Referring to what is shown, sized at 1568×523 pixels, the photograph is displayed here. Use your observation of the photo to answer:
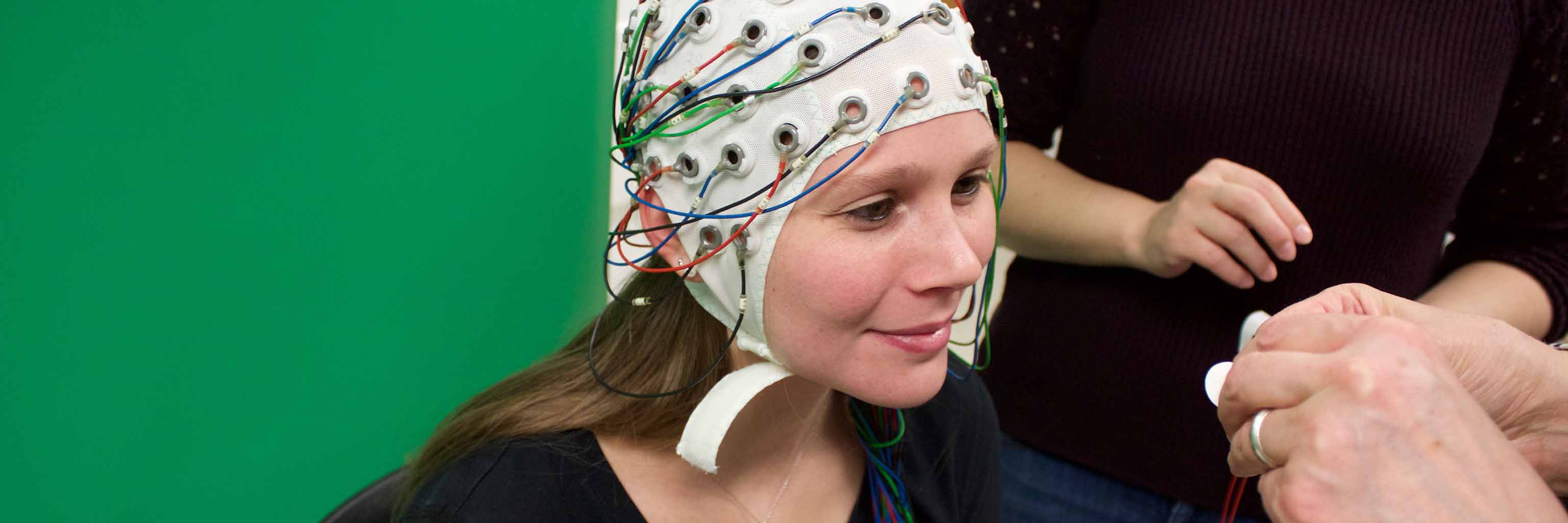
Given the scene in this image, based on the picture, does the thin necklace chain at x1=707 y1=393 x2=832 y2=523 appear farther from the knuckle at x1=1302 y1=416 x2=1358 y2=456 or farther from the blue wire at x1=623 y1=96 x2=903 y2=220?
the knuckle at x1=1302 y1=416 x2=1358 y2=456

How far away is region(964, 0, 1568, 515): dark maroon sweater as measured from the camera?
4.30 ft

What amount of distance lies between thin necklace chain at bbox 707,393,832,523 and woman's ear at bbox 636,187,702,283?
236 mm

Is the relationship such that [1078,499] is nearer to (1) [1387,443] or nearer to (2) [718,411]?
(2) [718,411]

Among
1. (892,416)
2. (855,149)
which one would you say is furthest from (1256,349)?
(892,416)

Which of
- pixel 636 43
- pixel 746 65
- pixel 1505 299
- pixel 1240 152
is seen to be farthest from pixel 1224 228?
pixel 636 43

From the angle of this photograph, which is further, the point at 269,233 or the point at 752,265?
the point at 269,233

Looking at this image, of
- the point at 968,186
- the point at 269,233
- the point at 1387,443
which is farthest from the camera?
the point at 269,233

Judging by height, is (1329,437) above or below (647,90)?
below

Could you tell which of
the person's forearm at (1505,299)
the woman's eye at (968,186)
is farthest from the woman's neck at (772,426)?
the person's forearm at (1505,299)

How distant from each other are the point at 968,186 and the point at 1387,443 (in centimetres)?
59

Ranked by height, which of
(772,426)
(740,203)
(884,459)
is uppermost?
(740,203)

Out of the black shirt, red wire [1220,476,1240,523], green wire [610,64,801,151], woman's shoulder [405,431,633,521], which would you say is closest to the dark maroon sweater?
red wire [1220,476,1240,523]

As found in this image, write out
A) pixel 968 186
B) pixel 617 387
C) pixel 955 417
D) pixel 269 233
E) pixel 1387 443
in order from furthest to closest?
pixel 955 417 < pixel 269 233 < pixel 617 387 < pixel 968 186 < pixel 1387 443

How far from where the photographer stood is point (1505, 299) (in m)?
1.42
